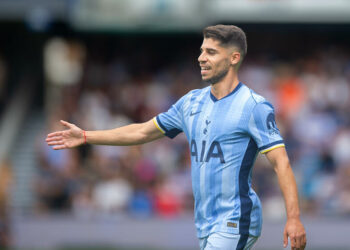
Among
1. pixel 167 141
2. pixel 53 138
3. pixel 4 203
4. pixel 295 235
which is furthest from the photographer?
pixel 167 141

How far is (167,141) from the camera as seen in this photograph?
14281 millimetres

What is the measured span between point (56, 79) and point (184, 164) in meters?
5.56

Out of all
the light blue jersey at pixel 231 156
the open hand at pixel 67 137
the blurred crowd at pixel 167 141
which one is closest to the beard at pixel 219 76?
the light blue jersey at pixel 231 156

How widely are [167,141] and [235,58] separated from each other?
9038 mm

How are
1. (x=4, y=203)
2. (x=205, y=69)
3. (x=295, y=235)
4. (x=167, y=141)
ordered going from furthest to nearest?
1. (x=167, y=141)
2. (x=4, y=203)
3. (x=205, y=69)
4. (x=295, y=235)

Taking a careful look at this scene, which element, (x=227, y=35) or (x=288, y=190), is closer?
(x=288, y=190)

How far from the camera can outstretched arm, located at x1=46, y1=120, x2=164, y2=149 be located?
218 inches

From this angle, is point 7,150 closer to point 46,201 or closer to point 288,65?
point 46,201

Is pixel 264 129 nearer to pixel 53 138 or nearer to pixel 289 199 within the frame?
pixel 289 199

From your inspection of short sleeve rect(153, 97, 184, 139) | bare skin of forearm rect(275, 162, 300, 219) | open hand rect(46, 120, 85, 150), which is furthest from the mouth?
open hand rect(46, 120, 85, 150)

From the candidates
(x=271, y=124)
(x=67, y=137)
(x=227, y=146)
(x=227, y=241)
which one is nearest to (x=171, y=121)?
(x=227, y=146)

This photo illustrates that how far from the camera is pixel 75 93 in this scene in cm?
1620

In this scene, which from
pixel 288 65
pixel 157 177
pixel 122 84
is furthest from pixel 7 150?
pixel 288 65

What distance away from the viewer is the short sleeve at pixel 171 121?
5.65 metres
